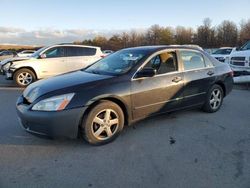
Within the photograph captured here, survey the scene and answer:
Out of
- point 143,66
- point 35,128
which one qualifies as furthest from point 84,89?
point 143,66

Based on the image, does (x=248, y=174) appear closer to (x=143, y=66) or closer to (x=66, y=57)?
(x=143, y=66)

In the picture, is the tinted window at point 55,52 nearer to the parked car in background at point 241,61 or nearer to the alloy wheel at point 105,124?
the parked car in background at point 241,61

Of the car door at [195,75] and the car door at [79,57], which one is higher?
the car door at [79,57]

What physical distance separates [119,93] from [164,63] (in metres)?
1.28

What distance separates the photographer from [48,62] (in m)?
11.1

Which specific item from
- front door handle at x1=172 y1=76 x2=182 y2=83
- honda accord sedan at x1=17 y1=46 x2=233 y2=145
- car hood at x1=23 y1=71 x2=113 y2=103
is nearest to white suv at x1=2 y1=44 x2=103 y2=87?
honda accord sedan at x1=17 y1=46 x2=233 y2=145

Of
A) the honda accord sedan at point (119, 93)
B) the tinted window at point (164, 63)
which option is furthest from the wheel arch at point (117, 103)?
the tinted window at point (164, 63)

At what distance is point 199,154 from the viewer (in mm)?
4062

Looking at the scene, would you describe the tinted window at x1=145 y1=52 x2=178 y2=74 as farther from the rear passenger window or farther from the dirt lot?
the dirt lot

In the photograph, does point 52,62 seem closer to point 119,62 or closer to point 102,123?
point 119,62

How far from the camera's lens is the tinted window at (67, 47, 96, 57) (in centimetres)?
1170

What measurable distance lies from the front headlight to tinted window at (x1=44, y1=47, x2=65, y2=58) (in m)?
7.47

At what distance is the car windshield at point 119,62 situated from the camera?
500 centimetres

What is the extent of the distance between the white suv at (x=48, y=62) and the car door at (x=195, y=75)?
21.8ft
